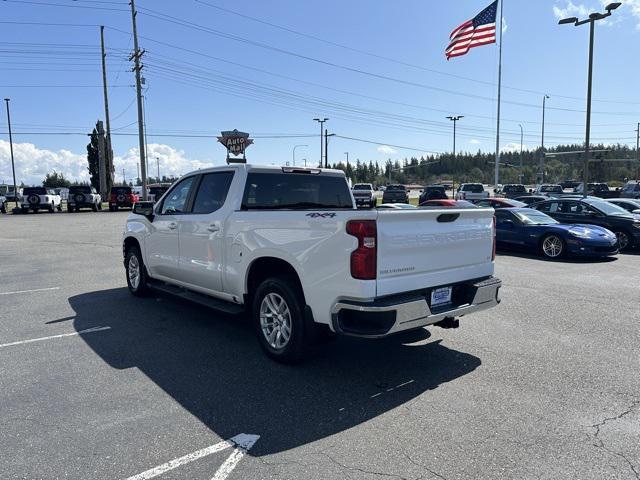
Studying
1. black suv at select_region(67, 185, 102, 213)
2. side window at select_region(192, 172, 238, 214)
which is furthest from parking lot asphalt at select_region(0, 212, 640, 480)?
black suv at select_region(67, 185, 102, 213)

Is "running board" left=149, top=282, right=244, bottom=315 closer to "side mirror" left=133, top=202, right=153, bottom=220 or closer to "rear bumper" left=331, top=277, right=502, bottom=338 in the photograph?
"side mirror" left=133, top=202, right=153, bottom=220

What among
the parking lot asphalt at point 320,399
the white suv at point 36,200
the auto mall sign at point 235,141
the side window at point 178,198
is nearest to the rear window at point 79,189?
the white suv at point 36,200

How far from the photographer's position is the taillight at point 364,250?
12.8 ft

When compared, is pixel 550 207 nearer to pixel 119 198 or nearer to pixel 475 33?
pixel 475 33

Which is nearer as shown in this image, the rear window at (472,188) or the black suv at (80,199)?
the black suv at (80,199)

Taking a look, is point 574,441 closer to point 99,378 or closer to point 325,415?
point 325,415

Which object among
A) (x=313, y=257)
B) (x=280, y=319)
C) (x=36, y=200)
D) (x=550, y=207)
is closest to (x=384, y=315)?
(x=313, y=257)

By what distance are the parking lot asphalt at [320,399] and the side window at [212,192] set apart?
151 cm

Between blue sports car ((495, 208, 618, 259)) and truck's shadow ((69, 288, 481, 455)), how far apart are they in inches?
322

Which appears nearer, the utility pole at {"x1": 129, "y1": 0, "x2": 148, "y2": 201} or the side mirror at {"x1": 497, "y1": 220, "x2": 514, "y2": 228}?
the side mirror at {"x1": 497, "y1": 220, "x2": 514, "y2": 228}

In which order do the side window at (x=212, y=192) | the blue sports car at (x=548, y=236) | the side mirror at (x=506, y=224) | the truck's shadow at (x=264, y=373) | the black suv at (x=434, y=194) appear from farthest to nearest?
the black suv at (x=434, y=194) < the side mirror at (x=506, y=224) < the blue sports car at (x=548, y=236) < the side window at (x=212, y=192) < the truck's shadow at (x=264, y=373)

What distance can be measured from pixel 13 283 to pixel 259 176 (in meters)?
6.37

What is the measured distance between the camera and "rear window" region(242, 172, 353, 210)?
218 inches

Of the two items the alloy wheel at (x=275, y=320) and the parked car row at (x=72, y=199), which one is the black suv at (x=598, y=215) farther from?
the parked car row at (x=72, y=199)
